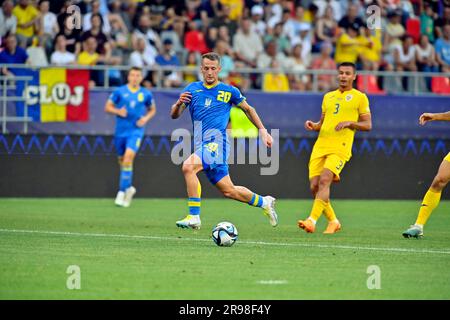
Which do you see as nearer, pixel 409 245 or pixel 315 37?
pixel 409 245

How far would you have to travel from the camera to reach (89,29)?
2212 centimetres

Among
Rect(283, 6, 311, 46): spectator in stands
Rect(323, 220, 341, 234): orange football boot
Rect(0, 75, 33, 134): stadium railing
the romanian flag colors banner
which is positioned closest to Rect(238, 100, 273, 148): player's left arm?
Rect(323, 220, 341, 234): orange football boot

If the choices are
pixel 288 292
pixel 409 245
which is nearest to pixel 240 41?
pixel 409 245

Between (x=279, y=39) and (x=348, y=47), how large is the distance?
1.63 meters

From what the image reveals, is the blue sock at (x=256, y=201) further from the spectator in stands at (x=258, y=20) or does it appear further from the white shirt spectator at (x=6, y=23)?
the spectator in stands at (x=258, y=20)

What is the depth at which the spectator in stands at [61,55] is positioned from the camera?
21.8 metres

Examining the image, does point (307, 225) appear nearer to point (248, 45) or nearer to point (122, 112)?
point (122, 112)

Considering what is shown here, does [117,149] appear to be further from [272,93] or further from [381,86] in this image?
[381,86]

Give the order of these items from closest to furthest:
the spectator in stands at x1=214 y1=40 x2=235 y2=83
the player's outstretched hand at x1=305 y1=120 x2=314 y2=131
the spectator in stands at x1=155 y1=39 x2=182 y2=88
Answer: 1. the player's outstretched hand at x1=305 y1=120 x2=314 y2=131
2. the spectator in stands at x1=155 y1=39 x2=182 y2=88
3. the spectator in stands at x1=214 y1=40 x2=235 y2=83

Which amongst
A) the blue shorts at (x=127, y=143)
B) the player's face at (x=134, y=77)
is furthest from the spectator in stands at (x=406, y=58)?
the blue shorts at (x=127, y=143)

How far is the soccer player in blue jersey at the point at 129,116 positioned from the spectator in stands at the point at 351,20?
20.7ft

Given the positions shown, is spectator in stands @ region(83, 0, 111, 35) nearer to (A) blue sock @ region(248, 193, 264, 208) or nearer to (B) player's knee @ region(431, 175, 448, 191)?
(A) blue sock @ region(248, 193, 264, 208)

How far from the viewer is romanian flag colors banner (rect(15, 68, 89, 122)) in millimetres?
20531

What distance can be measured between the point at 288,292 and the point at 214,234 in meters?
3.52
